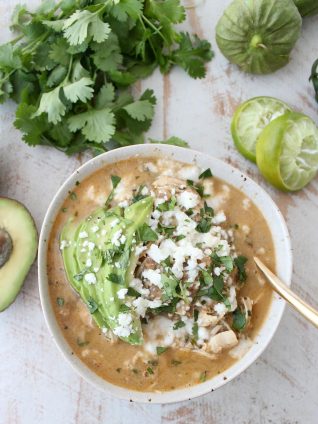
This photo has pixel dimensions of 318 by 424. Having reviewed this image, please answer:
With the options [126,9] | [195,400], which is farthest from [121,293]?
[126,9]

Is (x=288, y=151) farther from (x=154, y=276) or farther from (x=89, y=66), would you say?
(x=89, y=66)

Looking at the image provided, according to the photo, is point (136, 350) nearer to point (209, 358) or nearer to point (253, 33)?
point (209, 358)

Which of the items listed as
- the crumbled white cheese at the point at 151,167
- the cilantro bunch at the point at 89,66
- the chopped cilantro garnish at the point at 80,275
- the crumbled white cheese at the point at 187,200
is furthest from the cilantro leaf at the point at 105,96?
the chopped cilantro garnish at the point at 80,275

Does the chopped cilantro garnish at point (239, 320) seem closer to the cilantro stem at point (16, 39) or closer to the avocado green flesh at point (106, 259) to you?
the avocado green flesh at point (106, 259)

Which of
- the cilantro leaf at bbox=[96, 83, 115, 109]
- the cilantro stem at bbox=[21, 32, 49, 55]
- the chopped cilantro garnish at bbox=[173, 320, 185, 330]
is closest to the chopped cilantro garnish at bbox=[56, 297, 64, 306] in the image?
the chopped cilantro garnish at bbox=[173, 320, 185, 330]

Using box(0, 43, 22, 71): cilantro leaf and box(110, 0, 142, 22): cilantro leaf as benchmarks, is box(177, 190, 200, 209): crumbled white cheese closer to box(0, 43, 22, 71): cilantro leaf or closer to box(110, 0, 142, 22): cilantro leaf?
box(110, 0, 142, 22): cilantro leaf

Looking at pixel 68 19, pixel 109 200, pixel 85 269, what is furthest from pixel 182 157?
pixel 68 19
